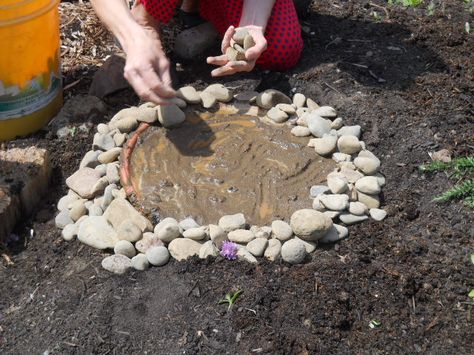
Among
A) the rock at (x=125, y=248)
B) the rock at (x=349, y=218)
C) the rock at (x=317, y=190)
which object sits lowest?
the rock at (x=125, y=248)

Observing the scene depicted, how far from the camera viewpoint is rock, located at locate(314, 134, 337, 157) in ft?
8.87

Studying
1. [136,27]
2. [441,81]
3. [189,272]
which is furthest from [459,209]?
[136,27]

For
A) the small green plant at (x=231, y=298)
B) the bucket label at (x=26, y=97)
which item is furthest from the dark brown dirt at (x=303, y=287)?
the bucket label at (x=26, y=97)

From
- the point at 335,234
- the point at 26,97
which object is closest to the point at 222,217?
the point at 335,234

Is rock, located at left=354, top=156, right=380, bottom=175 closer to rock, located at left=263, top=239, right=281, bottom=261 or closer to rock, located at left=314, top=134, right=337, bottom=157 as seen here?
rock, located at left=314, top=134, right=337, bottom=157

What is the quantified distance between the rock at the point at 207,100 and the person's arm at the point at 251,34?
136 mm

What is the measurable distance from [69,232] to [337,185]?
963 millimetres

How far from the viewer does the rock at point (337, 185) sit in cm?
249

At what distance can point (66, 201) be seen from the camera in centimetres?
259

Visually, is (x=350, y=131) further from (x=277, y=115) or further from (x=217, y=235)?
(x=217, y=235)

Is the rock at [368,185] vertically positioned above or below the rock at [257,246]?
above

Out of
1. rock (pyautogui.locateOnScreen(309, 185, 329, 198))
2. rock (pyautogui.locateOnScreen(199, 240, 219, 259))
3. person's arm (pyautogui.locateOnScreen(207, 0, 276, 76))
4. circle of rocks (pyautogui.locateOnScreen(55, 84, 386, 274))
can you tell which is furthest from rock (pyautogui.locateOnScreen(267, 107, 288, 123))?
rock (pyautogui.locateOnScreen(199, 240, 219, 259))

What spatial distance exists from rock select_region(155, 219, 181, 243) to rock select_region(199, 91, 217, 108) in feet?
2.24

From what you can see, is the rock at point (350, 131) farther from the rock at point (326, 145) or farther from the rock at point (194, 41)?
the rock at point (194, 41)
